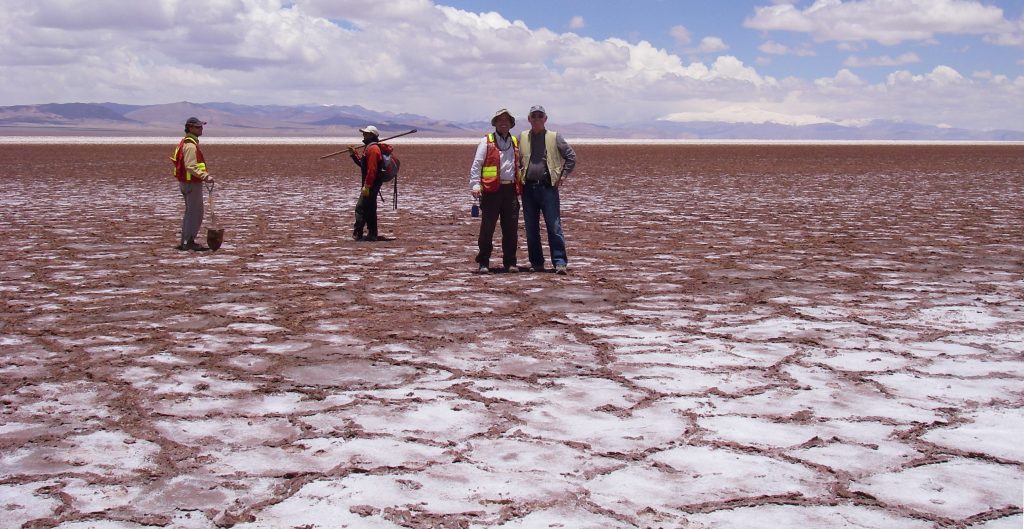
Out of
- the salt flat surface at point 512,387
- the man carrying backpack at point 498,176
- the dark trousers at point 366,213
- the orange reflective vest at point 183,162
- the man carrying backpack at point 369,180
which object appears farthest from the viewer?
the dark trousers at point 366,213

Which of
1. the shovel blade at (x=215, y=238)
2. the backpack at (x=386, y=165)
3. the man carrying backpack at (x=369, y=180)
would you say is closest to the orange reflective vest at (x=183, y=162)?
the shovel blade at (x=215, y=238)

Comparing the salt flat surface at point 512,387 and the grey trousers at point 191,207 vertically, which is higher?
the grey trousers at point 191,207

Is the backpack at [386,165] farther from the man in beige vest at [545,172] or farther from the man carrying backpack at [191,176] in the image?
the man in beige vest at [545,172]

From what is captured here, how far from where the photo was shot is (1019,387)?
5.06 meters

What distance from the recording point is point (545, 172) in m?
8.80

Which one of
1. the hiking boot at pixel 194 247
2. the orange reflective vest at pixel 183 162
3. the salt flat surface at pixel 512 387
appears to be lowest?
the hiking boot at pixel 194 247

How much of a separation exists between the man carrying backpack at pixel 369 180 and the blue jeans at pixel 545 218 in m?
2.46

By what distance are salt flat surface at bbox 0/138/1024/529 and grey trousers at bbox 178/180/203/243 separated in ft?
1.19

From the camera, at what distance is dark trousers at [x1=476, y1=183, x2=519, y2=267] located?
891cm

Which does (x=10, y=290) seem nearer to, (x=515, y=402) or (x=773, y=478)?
(x=515, y=402)

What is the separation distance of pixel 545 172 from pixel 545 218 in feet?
1.35

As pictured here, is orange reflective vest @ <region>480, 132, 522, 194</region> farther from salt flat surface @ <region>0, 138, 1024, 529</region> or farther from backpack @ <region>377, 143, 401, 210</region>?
backpack @ <region>377, 143, 401, 210</region>

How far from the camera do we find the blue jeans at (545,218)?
29.1ft

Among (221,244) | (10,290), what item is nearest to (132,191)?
(221,244)
